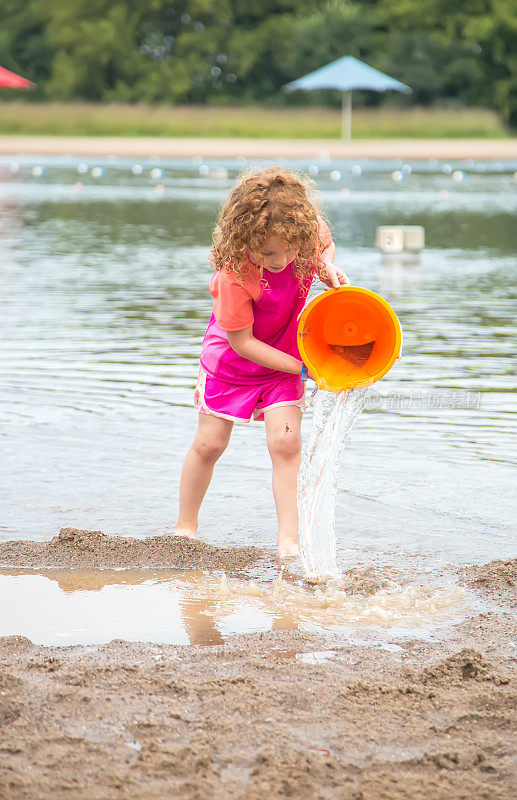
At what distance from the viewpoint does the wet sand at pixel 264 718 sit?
2426 millimetres

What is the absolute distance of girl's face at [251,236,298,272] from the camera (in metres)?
3.70

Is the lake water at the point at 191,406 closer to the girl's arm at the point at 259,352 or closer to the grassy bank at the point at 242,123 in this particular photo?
the girl's arm at the point at 259,352

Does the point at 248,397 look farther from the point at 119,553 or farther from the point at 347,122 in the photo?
the point at 347,122

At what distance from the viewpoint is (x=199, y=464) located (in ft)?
14.0

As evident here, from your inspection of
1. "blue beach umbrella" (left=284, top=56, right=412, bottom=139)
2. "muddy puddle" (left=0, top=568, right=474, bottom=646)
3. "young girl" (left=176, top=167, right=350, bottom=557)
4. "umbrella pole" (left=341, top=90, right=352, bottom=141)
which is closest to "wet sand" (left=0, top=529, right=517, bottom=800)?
"muddy puddle" (left=0, top=568, right=474, bottom=646)

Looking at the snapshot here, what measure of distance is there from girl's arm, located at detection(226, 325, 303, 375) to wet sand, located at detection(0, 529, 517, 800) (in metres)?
1.03

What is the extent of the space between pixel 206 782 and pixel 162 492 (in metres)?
2.60

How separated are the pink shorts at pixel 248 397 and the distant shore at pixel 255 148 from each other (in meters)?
26.9

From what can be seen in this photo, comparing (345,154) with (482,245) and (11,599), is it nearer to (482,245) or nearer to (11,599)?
(482,245)

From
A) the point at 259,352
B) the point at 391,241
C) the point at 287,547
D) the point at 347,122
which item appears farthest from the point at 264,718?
the point at 347,122

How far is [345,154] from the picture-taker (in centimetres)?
3306

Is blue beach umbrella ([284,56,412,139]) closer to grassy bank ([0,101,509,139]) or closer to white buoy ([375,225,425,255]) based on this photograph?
grassy bank ([0,101,509,139])

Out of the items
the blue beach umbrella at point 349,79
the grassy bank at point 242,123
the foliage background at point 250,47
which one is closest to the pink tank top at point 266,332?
the blue beach umbrella at point 349,79

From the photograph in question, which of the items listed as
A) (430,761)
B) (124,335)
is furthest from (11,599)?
(124,335)
